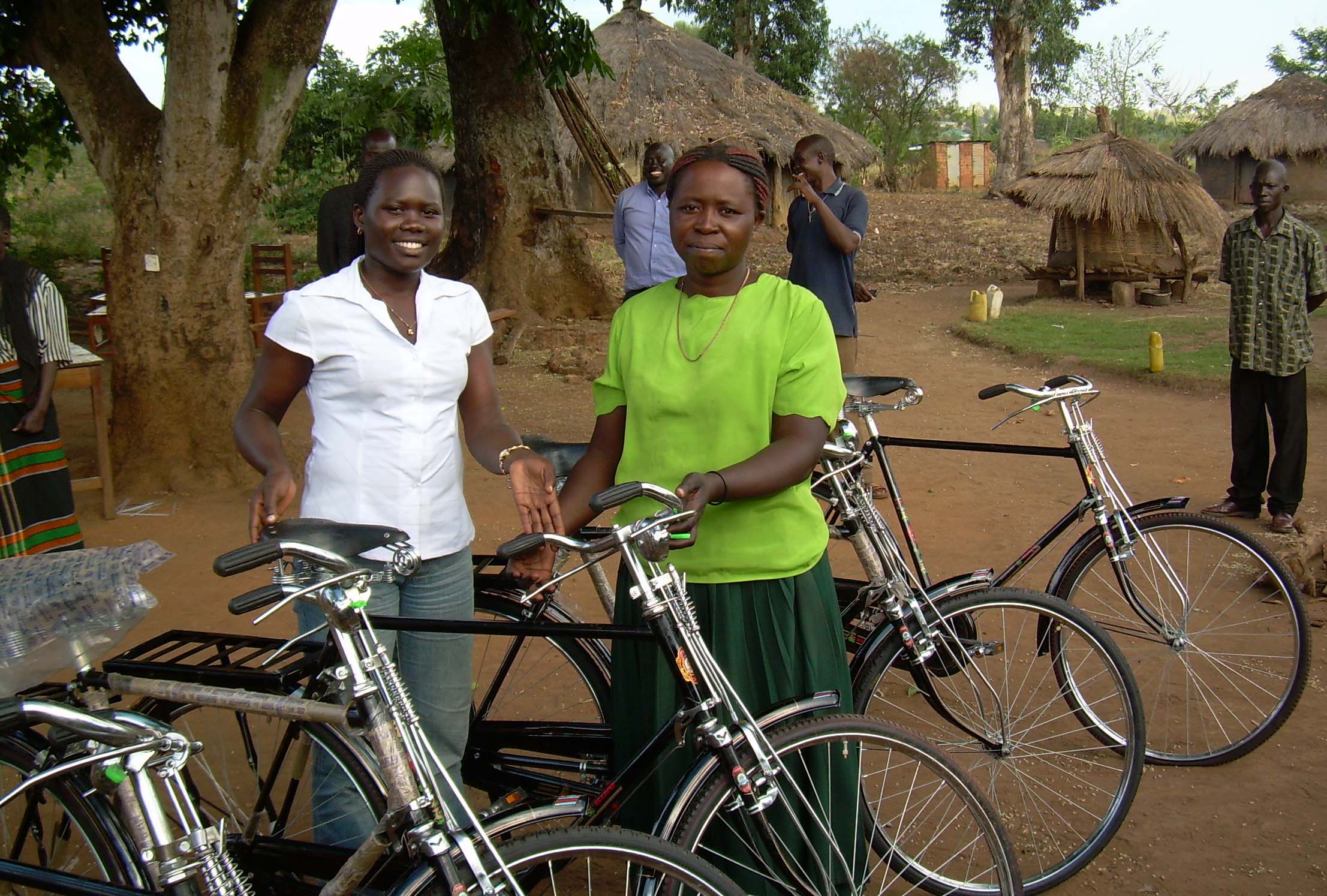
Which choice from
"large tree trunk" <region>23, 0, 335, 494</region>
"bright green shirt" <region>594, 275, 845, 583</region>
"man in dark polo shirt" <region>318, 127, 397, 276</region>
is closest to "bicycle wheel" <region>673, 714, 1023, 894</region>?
"bright green shirt" <region>594, 275, 845, 583</region>

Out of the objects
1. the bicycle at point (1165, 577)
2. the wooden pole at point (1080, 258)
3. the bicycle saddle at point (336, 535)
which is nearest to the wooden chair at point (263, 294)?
the bicycle at point (1165, 577)

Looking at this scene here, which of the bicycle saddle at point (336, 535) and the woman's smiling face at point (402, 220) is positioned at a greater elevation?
the woman's smiling face at point (402, 220)

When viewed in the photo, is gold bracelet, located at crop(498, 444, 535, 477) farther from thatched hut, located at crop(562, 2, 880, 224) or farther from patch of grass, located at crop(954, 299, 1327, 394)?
thatched hut, located at crop(562, 2, 880, 224)

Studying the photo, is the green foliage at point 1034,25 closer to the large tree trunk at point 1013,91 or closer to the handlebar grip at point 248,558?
the large tree trunk at point 1013,91

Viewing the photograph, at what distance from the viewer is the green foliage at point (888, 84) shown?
35.1 meters

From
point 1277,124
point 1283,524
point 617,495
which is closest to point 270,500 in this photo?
point 617,495

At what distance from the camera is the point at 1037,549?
11.1ft

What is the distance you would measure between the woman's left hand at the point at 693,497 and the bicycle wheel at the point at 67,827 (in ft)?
3.58

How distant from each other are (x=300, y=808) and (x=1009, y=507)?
4.57 m

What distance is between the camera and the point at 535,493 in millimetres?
2182

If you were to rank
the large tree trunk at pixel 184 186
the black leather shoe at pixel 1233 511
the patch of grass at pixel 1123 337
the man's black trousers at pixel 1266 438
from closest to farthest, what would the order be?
the man's black trousers at pixel 1266 438 → the black leather shoe at pixel 1233 511 → the large tree trunk at pixel 184 186 → the patch of grass at pixel 1123 337

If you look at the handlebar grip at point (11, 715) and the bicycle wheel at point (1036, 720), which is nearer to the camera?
the handlebar grip at point (11, 715)

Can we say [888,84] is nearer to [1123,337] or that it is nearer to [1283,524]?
[1123,337]

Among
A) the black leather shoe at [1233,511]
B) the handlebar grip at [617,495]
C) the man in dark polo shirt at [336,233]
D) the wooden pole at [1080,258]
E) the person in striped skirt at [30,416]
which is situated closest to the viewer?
the handlebar grip at [617,495]
